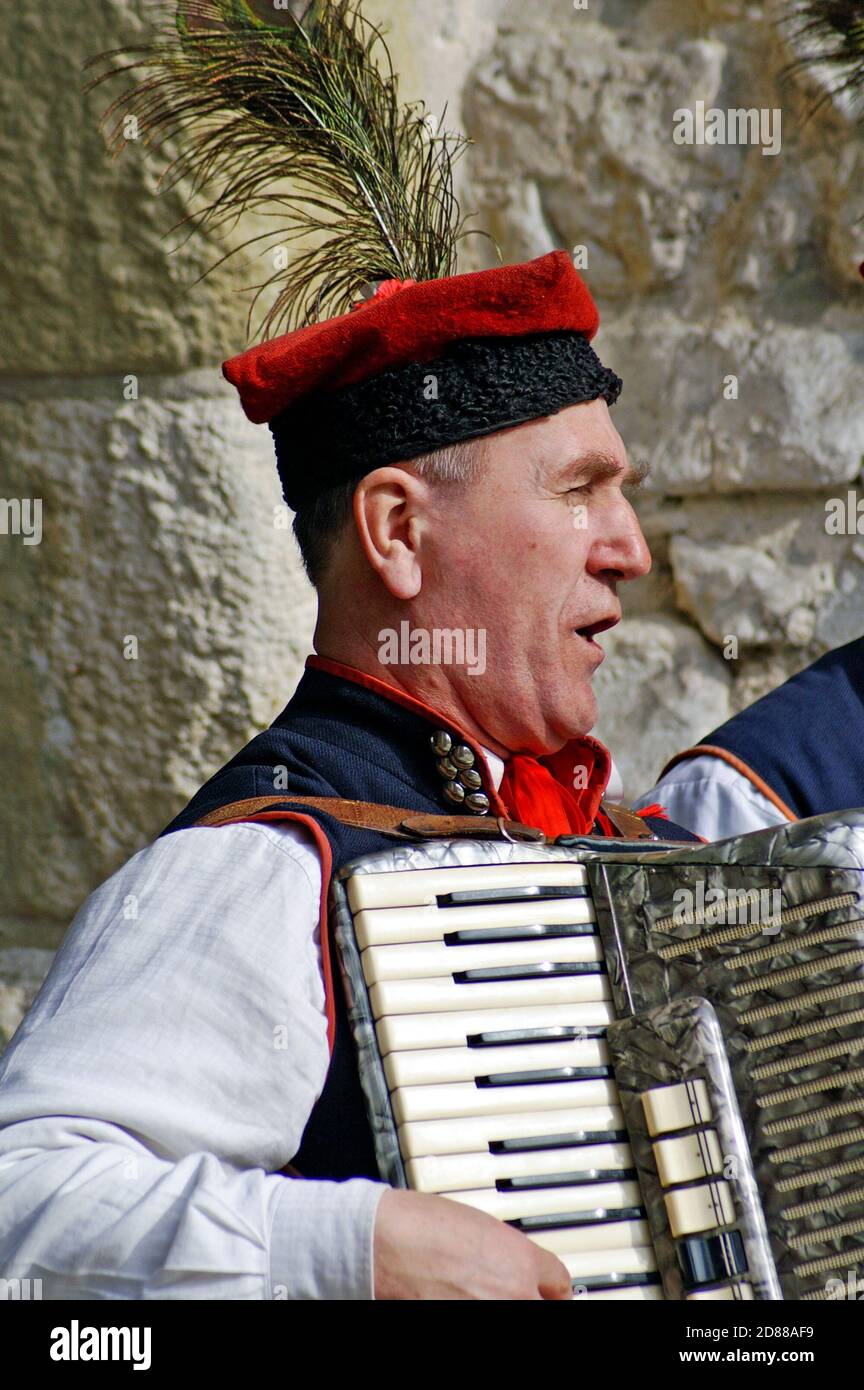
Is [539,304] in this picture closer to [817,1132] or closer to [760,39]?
[817,1132]

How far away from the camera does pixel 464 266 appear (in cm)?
266

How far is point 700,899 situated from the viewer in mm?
1293

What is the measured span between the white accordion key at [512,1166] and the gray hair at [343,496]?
2.25 feet

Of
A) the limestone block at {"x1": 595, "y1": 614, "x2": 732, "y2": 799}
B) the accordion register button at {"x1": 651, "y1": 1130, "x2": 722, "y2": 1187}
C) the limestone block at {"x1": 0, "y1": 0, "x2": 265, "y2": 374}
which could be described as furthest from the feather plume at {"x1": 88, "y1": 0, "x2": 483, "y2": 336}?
the accordion register button at {"x1": 651, "y1": 1130, "x2": 722, "y2": 1187}

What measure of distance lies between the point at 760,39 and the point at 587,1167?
6.24 ft

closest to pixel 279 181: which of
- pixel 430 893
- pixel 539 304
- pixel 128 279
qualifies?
pixel 128 279

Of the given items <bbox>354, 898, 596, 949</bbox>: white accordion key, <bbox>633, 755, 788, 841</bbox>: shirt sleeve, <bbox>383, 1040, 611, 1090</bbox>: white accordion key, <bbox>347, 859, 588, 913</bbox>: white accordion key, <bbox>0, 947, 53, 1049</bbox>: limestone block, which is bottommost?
<bbox>383, 1040, 611, 1090</bbox>: white accordion key

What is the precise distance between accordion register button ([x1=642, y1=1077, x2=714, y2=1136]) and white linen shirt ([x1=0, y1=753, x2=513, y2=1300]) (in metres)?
0.24

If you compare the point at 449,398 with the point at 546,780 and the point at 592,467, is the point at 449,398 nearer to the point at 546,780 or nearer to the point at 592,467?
the point at 592,467

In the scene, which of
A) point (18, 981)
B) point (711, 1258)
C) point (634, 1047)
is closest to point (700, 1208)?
point (711, 1258)

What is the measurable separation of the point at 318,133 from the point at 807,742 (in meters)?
1.04

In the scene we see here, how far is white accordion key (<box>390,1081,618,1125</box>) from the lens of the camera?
1.28m

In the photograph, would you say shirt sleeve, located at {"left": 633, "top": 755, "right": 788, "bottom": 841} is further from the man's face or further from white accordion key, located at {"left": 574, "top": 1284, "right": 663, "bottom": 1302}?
white accordion key, located at {"left": 574, "top": 1284, "right": 663, "bottom": 1302}

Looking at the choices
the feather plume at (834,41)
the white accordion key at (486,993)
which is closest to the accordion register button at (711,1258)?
the white accordion key at (486,993)
